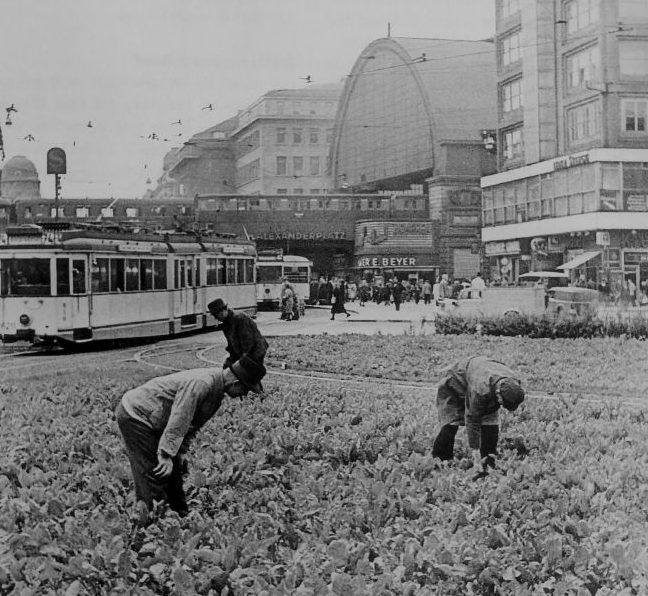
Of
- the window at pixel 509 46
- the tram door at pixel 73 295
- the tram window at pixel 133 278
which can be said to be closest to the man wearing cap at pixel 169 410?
the tram door at pixel 73 295

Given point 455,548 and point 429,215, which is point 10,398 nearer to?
point 455,548

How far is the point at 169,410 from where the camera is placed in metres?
4.99

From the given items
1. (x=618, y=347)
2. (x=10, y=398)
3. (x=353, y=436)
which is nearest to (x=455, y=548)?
(x=353, y=436)

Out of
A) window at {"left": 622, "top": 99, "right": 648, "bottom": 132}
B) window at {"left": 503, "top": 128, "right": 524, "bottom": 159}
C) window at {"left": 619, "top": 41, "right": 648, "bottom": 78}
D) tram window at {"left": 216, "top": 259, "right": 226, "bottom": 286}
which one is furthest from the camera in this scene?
window at {"left": 503, "top": 128, "right": 524, "bottom": 159}

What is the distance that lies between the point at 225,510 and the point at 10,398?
369 centimetres

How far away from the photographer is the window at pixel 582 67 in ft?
28.4

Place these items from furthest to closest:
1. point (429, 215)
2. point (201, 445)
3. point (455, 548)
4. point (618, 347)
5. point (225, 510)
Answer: point (429, 215) → point (618, 347) → point (201, 445) → point (225, 510) → point (455, 548)

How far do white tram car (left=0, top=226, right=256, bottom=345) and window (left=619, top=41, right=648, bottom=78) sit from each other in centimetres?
453

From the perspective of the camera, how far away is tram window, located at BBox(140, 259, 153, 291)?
988cm

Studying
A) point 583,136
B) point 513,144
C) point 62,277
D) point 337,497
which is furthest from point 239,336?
point 513,144

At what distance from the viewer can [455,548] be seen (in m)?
4.70

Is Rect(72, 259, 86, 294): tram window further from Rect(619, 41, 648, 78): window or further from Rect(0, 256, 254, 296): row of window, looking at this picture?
Rect(619, 41, 648, 78): window

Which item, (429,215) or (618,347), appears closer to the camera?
(618,347)

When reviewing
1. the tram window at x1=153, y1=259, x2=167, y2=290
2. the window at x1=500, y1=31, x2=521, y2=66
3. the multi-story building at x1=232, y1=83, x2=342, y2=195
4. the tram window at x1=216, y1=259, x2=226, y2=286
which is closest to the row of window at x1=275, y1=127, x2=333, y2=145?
the multi-story building at x1=232, y1=83, x2=342, y2=195
